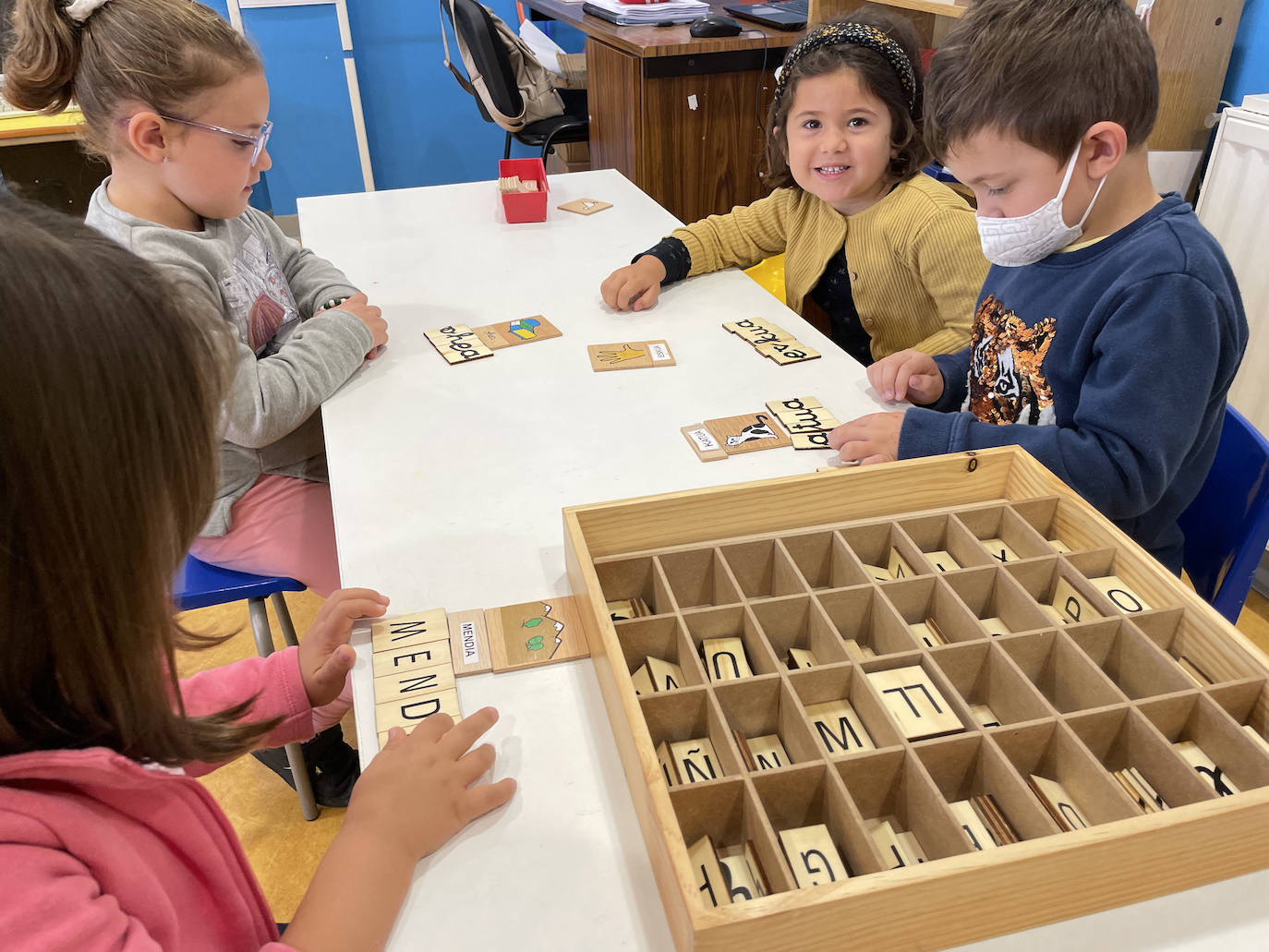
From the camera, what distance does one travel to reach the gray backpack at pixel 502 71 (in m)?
3.16

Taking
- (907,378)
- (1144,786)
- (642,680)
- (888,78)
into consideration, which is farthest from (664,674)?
(888,78)

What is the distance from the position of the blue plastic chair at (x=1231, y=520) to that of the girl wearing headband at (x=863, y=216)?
441 millimetres

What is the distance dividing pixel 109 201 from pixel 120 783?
0.96 metres

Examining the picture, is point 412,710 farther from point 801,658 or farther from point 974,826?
point 974,826

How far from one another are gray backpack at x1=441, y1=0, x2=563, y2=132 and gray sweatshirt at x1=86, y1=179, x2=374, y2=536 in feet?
6.66

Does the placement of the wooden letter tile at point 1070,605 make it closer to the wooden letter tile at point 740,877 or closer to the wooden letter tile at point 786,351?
→ the wooden letter tile at point 740,877

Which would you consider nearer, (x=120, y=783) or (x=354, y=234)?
(x=120, y=783)

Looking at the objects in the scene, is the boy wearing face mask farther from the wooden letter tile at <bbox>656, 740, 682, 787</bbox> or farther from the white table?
the wooden letter tile at <bbox>656, 740, 682, 787</bbox>

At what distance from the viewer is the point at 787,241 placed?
171 cm

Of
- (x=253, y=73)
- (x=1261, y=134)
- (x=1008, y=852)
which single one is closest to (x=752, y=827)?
(x=1008, y=852)

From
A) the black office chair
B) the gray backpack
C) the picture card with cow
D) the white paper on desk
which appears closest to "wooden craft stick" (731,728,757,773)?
the picture card with cow

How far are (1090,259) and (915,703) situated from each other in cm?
67

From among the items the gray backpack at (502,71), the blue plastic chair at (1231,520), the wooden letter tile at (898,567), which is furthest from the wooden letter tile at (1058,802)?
the gray backpack at (502,71)

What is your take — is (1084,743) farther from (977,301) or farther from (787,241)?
(787,241)
